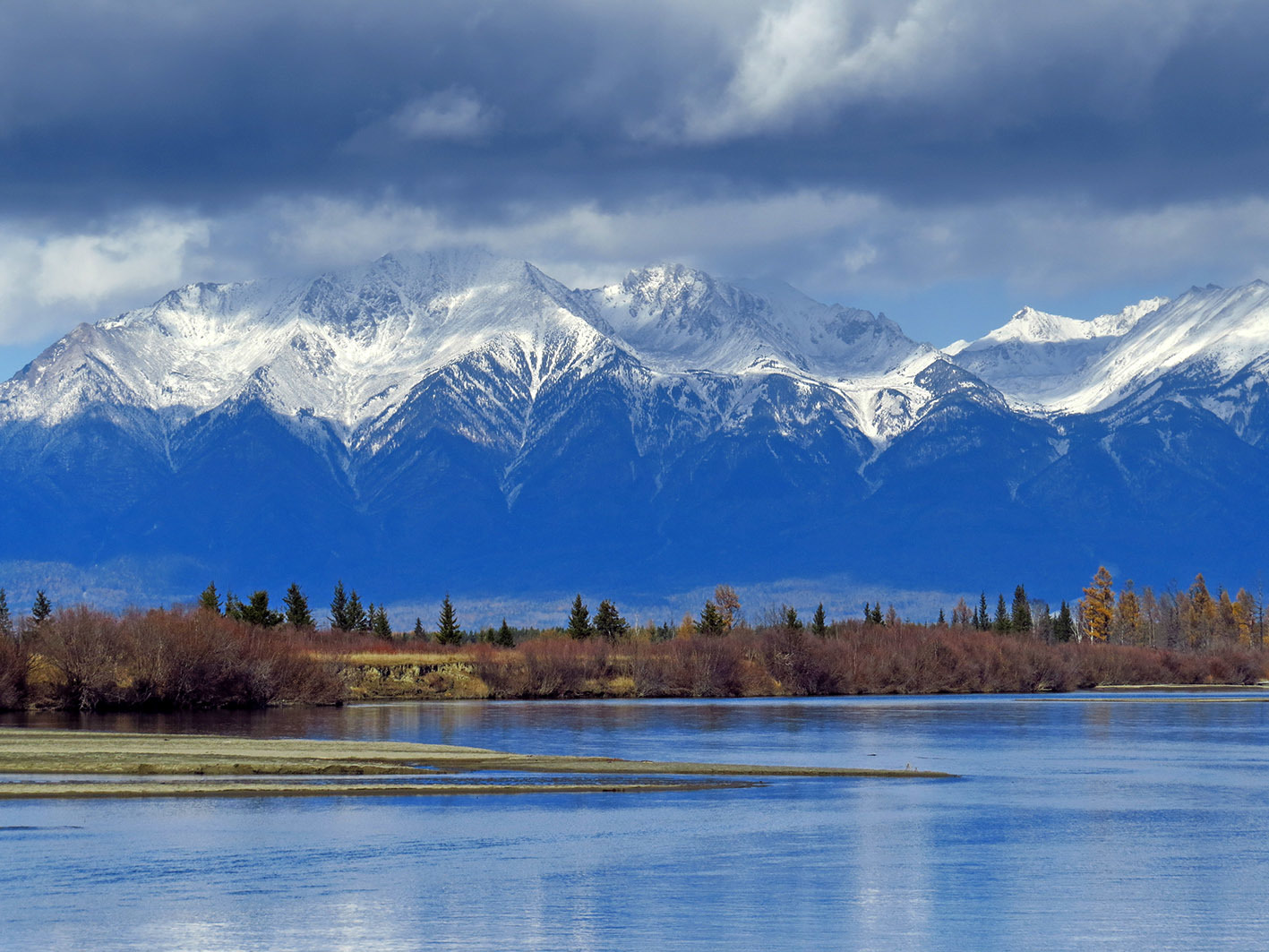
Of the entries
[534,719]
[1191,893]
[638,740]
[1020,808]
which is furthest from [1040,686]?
[1191,893]

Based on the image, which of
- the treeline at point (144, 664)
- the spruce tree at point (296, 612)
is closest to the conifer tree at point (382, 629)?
the spruce tree at point (296, 612)

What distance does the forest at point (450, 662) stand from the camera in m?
115

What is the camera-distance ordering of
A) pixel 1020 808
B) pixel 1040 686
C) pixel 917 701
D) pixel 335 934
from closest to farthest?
1. pixel 335 934
2. pixel 1020 808
3. pixel 917 701
4. pixel 1040 686

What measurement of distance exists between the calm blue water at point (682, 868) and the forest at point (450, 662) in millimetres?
50956

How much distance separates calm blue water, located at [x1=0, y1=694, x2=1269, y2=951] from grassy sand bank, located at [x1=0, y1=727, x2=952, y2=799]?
2.48 metres

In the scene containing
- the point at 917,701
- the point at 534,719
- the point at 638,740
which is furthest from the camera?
the point at 917,701

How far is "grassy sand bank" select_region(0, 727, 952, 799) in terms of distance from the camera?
60.9 m

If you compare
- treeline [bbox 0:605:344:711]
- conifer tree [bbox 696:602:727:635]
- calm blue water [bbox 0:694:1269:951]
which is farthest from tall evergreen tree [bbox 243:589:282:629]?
calm blue water [bbox 0:694:1269:951]

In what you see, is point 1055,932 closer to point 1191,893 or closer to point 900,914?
point 900,914

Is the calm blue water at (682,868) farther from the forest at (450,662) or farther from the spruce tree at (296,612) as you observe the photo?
the spruce tree at (296,612)

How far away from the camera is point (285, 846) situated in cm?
4806

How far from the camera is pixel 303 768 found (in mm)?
66312

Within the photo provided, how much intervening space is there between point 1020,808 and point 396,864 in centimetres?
2384

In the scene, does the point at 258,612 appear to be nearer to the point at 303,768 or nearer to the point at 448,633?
the point at 448,633
